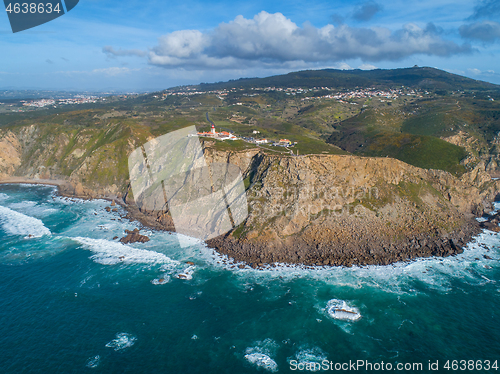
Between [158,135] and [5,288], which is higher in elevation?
[158,135]

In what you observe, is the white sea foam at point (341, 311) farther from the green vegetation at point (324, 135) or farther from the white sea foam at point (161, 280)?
the green vegetation at point (324, 135)

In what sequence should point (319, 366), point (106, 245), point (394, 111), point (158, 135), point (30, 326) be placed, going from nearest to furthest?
point (319, 366)
point (30, 326)
point (106, 245)
point (158, 135)
point (394, 111)

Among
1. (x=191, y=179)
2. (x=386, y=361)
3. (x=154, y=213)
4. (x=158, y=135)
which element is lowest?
(x=386, y=361)

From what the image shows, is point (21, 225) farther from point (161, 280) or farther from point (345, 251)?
point (345, 251)

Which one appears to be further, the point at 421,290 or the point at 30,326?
the point at 421,290

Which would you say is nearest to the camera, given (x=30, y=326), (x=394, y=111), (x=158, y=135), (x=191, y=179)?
(x=30, y=326)

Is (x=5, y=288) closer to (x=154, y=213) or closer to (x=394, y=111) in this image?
(x=154, y=213)

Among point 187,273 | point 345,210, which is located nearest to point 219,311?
point 187,273

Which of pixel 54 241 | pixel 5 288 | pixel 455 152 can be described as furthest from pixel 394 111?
pixel 5 288
